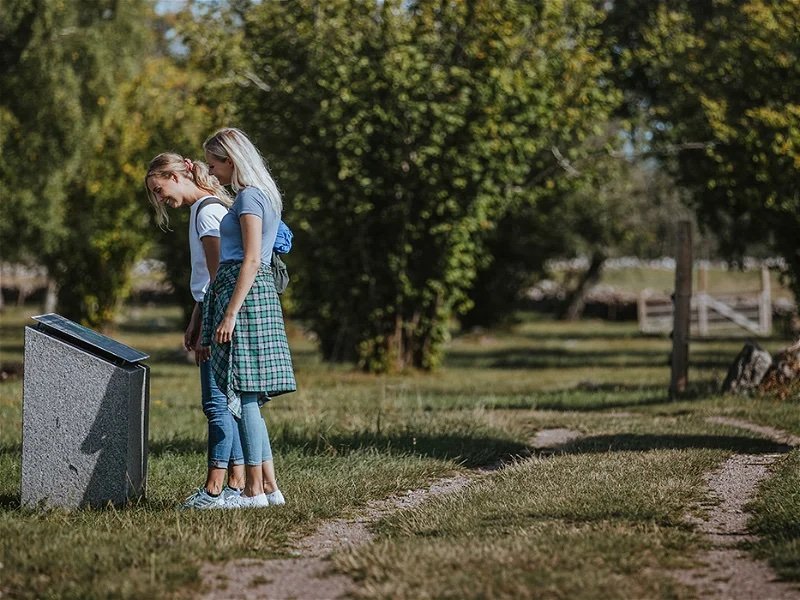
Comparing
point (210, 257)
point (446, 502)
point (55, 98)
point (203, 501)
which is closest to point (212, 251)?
point (210, 257)

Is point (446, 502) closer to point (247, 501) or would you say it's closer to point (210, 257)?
point (247, 501)


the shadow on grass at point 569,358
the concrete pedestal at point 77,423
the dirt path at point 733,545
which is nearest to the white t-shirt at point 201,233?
the concrete pedestal at point 77,423

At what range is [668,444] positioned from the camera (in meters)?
10.3

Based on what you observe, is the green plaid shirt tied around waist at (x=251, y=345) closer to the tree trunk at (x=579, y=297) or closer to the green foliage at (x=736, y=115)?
the green foliage at (x=736, y=115)

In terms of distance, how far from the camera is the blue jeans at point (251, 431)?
6.95 metres

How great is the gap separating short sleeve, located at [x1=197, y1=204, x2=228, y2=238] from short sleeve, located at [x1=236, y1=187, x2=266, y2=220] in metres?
0.25

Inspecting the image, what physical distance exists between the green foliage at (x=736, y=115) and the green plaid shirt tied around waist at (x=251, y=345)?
567 inches

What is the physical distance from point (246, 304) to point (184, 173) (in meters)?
0.91

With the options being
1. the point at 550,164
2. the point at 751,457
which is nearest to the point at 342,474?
the point at 751,457

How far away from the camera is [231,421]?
23.5 ft

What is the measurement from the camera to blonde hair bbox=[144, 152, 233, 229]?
714 cm

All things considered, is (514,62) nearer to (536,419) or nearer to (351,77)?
(351,77)

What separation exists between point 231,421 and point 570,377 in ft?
45.4

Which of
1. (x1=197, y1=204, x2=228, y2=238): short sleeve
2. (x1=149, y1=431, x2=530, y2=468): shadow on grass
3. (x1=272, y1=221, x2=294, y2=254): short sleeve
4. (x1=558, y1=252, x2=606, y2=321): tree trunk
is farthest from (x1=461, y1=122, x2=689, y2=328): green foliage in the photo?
(x1=197, y1=204, x2=228, y2=238): short sleeve
